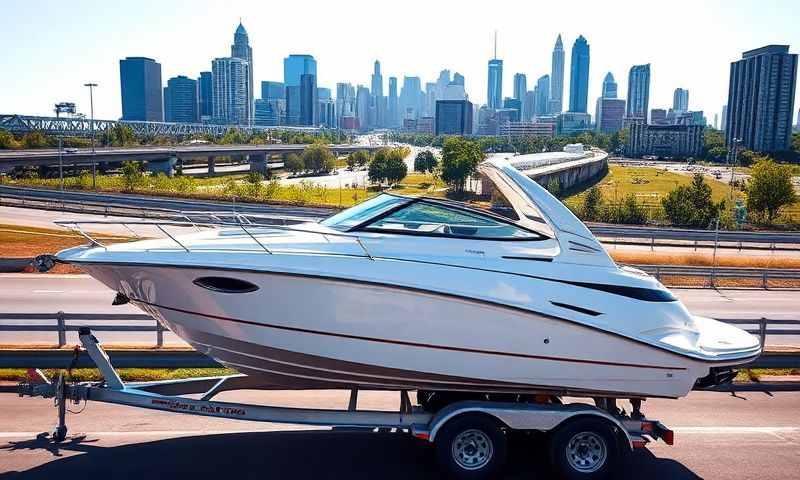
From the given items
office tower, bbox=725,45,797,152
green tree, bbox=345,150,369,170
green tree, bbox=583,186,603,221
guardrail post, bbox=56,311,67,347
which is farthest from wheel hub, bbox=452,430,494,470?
office tower, bbox=725,45,797,152

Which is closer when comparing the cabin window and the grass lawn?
the cabin window

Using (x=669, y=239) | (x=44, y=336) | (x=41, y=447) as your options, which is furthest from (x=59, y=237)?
(x=669, y=239)

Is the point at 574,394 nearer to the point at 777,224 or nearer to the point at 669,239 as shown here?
the point at 669,239

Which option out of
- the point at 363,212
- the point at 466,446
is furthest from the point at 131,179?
the point at 466,446

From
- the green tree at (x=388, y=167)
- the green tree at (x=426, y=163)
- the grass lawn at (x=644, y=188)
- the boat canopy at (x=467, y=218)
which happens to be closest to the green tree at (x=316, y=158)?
the green tree at (x=426, y=163)

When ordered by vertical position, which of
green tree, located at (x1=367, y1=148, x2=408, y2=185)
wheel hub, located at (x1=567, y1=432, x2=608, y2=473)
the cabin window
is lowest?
wheel hub, located at (x1=567, y1=432, x2=608, y2=473)

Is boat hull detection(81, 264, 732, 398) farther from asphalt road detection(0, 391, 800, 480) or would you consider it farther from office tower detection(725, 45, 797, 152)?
office tower detection(725, 45, 797, 152)

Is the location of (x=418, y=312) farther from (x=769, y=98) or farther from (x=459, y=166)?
(x=769, y=98)

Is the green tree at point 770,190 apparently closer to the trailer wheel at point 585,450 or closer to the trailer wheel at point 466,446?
the trailer wheel at point 585,450

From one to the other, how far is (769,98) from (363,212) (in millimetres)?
183819

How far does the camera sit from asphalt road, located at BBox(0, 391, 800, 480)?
6.16 meters

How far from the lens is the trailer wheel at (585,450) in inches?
240

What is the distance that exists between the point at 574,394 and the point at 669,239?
31206 mm

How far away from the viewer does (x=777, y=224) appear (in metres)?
43.8
